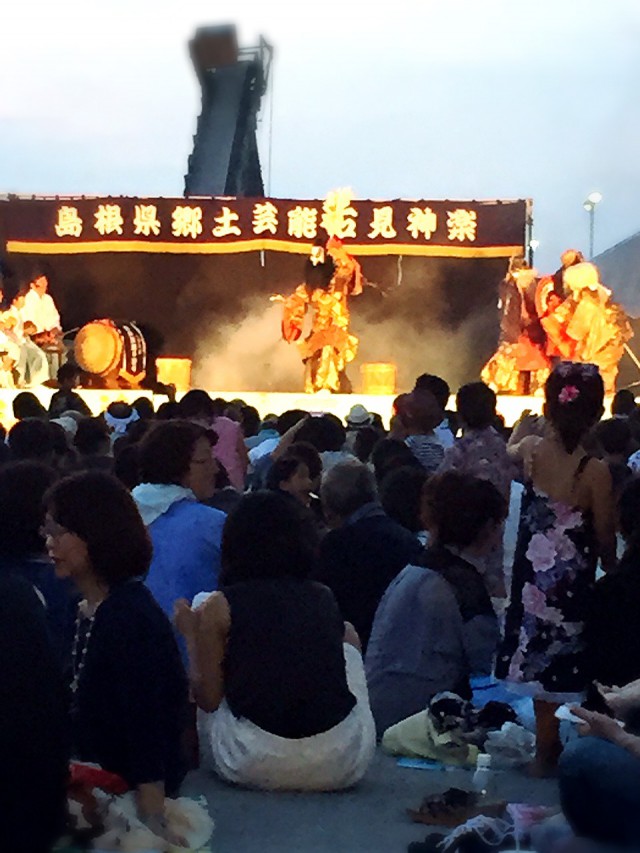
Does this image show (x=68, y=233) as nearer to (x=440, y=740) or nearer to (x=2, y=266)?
(x=2, y=266)

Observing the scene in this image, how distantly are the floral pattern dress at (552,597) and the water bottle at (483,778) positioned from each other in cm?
20

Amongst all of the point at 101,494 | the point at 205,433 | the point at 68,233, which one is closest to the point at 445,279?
the point at 68,233

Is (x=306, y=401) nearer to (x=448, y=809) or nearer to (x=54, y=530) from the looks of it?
(x=448, y=809)

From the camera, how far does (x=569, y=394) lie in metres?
3.52

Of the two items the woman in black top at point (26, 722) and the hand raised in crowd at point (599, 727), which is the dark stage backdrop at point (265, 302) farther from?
the woman in black top at point (26, 722)

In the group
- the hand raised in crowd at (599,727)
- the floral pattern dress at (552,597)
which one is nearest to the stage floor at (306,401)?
the floral pattern dress at (552,597)

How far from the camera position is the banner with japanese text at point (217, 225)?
1473cm

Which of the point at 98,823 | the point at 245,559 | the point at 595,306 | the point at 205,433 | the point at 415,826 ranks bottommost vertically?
the point at 415,826

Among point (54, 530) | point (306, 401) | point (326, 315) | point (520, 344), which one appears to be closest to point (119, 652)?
point (54, 530)

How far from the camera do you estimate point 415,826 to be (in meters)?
3.30

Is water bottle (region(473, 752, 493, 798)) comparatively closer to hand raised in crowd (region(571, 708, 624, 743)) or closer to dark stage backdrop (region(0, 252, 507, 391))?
hand raised in crowd (region(571, 708, 624, 743))

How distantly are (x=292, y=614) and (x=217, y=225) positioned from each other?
12.0 meters

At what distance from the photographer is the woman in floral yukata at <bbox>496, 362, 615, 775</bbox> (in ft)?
11.6

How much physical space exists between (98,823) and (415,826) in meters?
1.03
